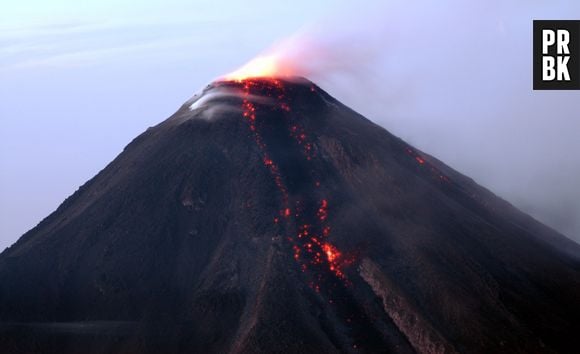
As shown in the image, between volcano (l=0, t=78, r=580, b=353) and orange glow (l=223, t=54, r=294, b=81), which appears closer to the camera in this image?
volcano (l=0, t=78, r=580, b=353)

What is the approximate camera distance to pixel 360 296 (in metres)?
26.5

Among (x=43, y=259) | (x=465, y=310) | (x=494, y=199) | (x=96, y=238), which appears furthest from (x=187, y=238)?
(x=494, y=199)

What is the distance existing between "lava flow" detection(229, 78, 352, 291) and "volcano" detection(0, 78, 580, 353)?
0.23 ft

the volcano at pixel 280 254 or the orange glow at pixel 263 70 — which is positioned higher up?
the orange glow at pixel 263 70

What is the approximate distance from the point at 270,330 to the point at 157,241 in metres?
7.25

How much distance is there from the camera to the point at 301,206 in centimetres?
3050

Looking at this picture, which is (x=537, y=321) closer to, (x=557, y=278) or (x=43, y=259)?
(x=557, y=278)

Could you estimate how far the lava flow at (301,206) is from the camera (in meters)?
28.0

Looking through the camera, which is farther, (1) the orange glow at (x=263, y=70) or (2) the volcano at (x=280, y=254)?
(1) the orange glow at (x=263, y=70)

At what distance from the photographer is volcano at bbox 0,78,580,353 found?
25.3 m

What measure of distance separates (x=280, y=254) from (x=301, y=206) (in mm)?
3211

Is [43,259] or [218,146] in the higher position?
[218,146]

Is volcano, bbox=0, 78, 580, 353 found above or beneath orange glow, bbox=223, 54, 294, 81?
beneath

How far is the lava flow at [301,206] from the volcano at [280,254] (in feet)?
0.23
